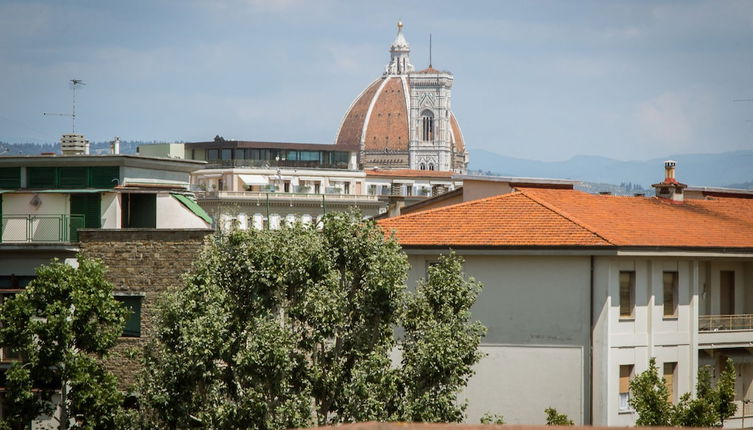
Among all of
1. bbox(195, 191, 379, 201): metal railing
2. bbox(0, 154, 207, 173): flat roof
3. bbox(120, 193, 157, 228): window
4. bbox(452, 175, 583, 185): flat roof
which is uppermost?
bbox(195, 191, 379, 201): metal railing

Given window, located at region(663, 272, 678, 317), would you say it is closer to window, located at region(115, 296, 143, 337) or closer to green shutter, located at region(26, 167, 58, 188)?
window, located at region(115, 296, 143, 337)

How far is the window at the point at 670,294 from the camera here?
38.1 meters

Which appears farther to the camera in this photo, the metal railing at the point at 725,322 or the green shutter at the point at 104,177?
the green shutter at the point at 104,177

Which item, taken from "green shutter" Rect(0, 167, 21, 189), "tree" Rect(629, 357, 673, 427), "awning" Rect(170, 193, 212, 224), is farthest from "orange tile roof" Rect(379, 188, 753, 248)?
"green shutter" Rect(0, 167, 21, 189)

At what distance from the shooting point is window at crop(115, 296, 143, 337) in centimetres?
3834

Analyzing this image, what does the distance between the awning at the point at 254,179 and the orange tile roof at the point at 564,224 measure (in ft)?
414

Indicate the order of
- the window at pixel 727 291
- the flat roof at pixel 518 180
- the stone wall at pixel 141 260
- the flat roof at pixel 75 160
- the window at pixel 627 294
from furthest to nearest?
the flat roof at pixel 518 180, the flat roof at pixel 75 160, the window at pixel 727 291, the stone wall at pixel 141 260, the window at pixel 627 294

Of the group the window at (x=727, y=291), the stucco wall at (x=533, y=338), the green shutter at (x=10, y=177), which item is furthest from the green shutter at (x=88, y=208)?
the window at (x=727, y=291)

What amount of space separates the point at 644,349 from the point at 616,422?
2.26 metres

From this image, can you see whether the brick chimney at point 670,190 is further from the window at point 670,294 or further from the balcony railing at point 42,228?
the balcony railing at point 42,228

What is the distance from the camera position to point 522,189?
1698 inches

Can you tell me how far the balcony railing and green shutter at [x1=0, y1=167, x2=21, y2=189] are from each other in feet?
4.94

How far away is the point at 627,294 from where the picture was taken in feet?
120

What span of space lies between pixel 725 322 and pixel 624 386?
5642mm
